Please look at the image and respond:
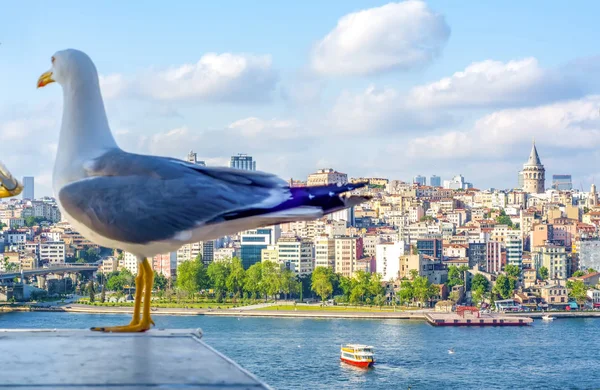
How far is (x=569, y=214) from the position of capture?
153ft

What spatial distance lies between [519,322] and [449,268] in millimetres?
7031

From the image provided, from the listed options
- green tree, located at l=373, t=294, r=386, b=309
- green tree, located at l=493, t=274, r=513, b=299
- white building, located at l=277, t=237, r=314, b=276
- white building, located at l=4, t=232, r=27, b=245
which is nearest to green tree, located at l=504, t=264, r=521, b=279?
green tree, located at l=493, t=274, r=513, b=299

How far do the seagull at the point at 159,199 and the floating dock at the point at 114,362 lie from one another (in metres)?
0.15

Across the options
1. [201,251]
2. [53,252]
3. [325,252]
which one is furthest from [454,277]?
[53,252]

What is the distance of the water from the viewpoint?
640 inches

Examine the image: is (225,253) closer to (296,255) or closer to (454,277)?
(296,255)

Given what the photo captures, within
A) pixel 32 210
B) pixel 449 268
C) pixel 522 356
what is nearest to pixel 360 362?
pixel 522 356

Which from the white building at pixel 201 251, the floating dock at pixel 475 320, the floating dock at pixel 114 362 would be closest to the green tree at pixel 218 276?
the white building at pixel 201 251

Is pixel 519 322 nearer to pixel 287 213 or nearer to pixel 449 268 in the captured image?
pixel 449 268

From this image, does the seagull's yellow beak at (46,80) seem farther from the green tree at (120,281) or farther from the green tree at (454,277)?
the green tree at (120,281)

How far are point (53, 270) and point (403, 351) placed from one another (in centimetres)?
1802

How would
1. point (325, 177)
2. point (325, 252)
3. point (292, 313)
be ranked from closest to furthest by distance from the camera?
point (292, 313), point (325, 252), point (325, 177)

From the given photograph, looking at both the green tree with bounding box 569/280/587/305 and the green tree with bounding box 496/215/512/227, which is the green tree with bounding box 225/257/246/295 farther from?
the green tree with bounding box 496/215/512/227

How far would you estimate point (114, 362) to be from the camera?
5.44ft
